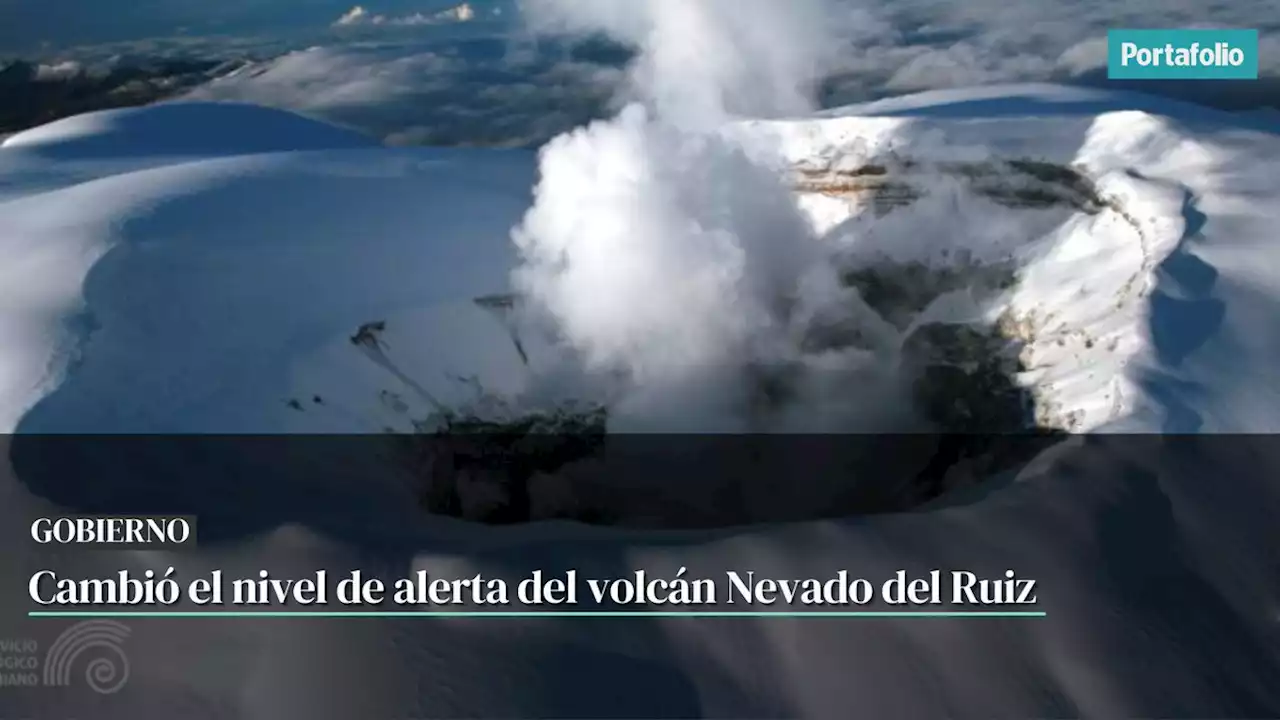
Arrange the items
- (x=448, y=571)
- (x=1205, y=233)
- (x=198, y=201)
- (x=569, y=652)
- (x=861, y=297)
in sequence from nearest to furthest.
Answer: (x=569, y=652) → (x=448, y=571) → (x=1205, y=233) → (x=198, y=201) → (x=861, y=297)

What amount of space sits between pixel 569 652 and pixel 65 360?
9.88 feet

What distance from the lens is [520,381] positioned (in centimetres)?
667

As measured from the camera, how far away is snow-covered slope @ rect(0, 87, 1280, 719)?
325 cm

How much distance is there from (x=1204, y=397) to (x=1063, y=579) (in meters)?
1.49

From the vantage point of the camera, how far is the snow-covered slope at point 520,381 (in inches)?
128

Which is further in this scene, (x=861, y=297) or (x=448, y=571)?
(x=861, y=297)

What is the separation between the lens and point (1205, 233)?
20.7 ft

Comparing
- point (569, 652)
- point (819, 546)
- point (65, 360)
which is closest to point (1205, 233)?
point (819, 546)

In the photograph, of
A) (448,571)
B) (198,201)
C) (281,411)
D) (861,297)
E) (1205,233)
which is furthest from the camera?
(861,297)

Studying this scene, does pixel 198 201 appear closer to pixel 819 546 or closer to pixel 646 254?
pixel 646 254

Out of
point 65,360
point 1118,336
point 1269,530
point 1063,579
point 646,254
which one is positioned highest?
point 646,254

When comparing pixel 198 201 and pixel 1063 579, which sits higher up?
pixel 198 201
